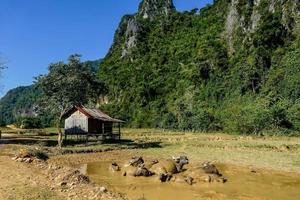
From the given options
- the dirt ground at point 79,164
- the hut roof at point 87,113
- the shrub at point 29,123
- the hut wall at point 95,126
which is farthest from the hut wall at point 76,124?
the shrub at point 29,123

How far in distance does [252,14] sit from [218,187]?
324ft

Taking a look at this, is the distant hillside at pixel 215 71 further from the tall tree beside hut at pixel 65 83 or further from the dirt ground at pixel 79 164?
the tall tree beside hut at pixel 65 83

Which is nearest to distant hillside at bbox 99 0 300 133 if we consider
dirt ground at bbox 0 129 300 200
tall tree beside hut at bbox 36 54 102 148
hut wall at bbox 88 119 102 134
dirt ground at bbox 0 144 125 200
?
hut wall at bbox 88 119 102 134

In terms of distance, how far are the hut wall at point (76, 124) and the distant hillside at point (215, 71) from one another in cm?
2890

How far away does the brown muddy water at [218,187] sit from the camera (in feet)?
66.7

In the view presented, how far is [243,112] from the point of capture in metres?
78.9

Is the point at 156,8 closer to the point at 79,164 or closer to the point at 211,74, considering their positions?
the point at 211,74

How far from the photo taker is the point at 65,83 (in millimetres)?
43219

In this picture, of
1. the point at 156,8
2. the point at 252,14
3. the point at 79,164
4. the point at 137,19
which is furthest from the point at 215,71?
the point at 79,164

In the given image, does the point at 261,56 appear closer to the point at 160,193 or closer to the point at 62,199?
the point at 160,193

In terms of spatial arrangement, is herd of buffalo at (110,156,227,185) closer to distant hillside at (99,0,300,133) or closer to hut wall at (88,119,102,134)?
hut wall at (88,119,102,134)

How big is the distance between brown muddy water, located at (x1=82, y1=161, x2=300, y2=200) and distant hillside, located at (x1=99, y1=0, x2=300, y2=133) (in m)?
43.9

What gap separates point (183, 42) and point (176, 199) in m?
132

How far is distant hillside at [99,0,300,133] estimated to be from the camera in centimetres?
8112
